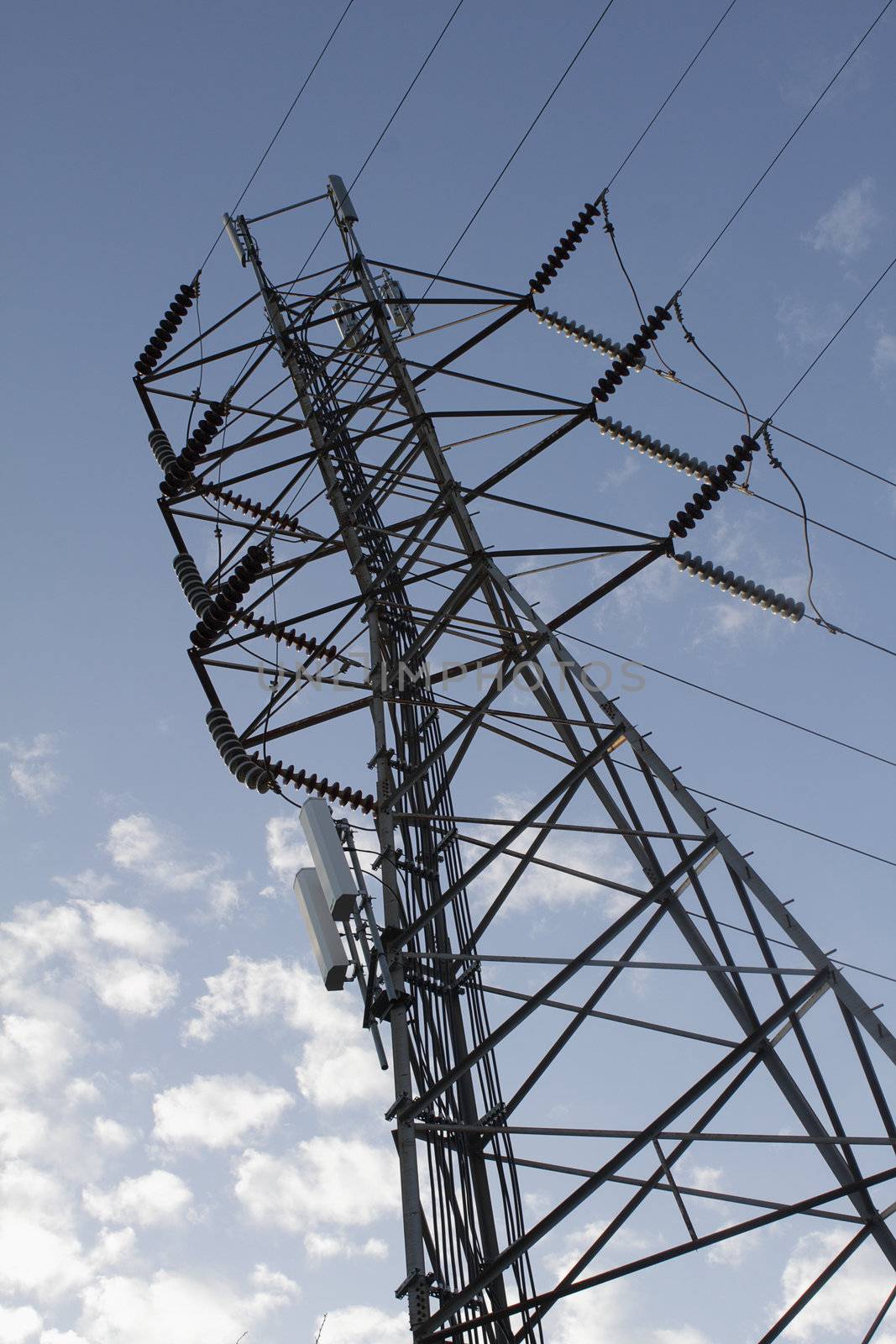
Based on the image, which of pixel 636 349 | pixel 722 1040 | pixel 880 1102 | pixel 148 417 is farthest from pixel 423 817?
pixel 148 417

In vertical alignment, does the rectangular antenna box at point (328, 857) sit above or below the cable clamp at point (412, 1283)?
above

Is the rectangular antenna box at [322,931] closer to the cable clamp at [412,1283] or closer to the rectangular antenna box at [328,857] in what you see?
the rectangular antenna box at [328,857]

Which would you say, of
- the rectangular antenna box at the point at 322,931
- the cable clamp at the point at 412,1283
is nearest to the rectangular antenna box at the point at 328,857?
the rectangular antenna box at the point at 322,931

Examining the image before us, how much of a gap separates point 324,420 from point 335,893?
5599 millimetres

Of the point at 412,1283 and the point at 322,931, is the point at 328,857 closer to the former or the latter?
the point at 322,931

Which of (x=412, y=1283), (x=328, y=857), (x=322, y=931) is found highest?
(x=328, y=857)

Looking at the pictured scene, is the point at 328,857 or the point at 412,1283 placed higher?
the point at 328,857

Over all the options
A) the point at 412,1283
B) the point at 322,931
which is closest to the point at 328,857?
the point at 322,931

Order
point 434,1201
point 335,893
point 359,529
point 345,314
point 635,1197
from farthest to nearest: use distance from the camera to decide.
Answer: point 345,314 → point 359,529 → point 335,893 → point 434,1201 → point 635,1197

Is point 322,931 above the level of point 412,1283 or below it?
Result: above

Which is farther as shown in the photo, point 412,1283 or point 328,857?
point 328,857

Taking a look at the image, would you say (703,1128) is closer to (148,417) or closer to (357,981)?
(357,981)

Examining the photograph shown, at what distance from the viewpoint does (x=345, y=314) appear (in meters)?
13.0

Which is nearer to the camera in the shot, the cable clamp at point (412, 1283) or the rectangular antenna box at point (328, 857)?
the cable clamp at point (412, 1283)
